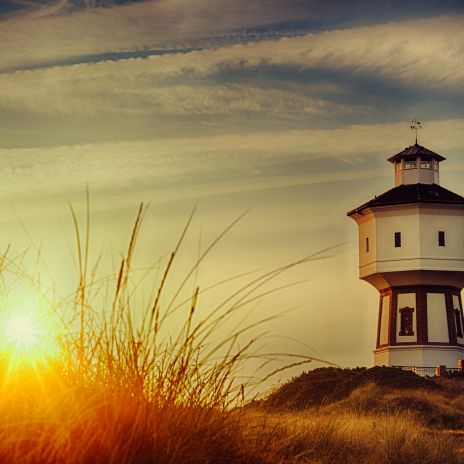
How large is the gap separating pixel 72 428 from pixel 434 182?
139 feet

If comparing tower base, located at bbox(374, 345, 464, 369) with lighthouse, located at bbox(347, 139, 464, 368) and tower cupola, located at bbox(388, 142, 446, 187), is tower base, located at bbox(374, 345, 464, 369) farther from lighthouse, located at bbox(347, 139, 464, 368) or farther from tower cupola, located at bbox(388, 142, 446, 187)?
tower cupola, located at bbox(388, 142, 446, 187)

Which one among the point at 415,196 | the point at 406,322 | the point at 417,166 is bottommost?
the point at 406,322

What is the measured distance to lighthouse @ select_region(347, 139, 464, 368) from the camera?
139ft

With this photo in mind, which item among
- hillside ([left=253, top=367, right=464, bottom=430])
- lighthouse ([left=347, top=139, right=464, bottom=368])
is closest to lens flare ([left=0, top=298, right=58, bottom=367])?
hillside ([left=253, top=367, right=464, bottom=430])

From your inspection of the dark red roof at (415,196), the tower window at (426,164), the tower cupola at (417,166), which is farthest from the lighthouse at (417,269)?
the tower window at (426,164)

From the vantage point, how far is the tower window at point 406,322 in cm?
4322

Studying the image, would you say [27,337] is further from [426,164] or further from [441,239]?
[426,164]

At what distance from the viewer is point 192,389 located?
5594 mm

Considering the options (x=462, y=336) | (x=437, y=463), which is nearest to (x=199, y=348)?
(x=437, y=463)

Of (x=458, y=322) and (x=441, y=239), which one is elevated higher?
(x=441, y=239)

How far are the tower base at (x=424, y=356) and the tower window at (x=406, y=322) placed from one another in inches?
26.8

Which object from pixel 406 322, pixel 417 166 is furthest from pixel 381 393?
pixel 417 166

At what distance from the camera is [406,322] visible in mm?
43625

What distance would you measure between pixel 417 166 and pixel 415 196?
2802 millimetres
